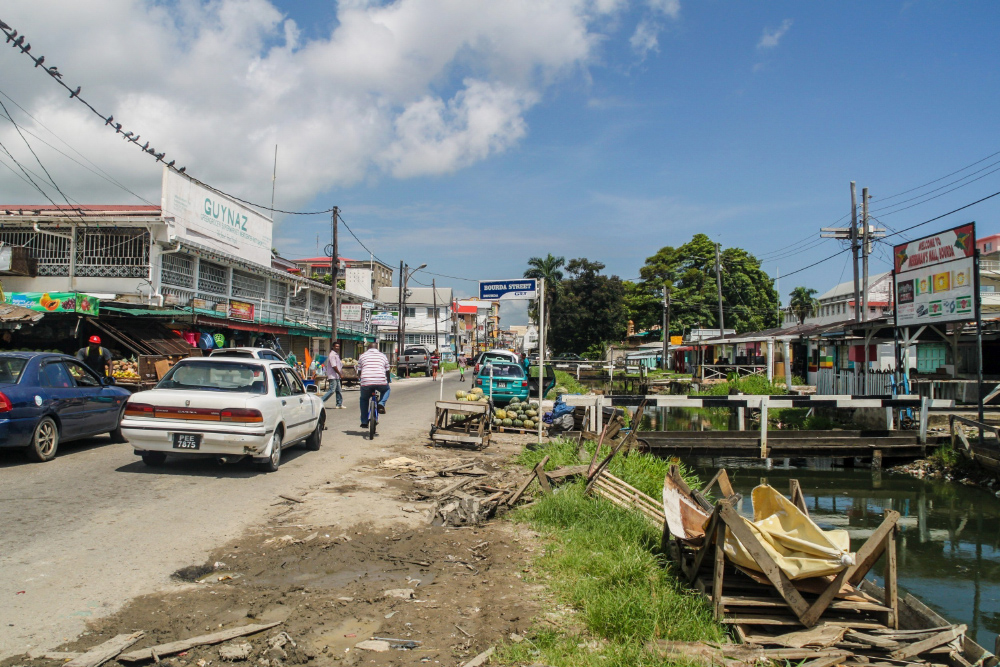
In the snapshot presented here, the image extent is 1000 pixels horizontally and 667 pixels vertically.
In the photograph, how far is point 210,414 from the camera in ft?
28.2

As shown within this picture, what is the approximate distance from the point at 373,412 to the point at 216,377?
186 inches

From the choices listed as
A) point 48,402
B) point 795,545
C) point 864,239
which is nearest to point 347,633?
point 795,545

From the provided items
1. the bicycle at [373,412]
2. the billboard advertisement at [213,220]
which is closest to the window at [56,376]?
the bicycle at [373,412]

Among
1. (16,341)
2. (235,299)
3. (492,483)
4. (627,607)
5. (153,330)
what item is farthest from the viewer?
(235,299)

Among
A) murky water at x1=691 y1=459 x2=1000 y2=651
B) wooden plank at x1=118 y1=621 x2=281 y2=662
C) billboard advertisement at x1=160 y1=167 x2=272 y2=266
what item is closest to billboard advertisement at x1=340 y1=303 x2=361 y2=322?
billboard advertisement at x1=160 y1=167 x2=272 y2=266

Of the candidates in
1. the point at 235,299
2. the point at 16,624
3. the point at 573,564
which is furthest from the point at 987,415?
the point at 235,299

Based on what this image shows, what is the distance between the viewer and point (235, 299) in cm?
2902

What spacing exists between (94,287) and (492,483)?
20.4 m

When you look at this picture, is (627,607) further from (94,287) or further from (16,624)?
(94,287)

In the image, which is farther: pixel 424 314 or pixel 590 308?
pixel 424 314

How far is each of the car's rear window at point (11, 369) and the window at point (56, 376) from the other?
32 centimetres

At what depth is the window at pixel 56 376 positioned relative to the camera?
31.7 feet

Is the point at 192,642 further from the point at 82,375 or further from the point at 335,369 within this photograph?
the point at 335,369

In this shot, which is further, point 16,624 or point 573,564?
point 573,564
